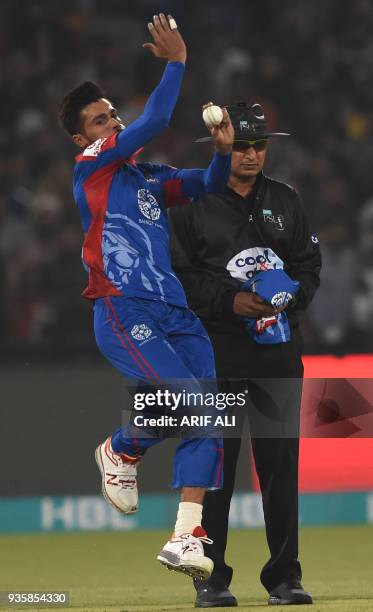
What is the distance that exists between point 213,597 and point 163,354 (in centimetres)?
129

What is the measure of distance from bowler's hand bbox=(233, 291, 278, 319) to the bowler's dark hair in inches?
43.0

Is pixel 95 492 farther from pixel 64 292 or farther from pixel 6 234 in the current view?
pixel 6 234

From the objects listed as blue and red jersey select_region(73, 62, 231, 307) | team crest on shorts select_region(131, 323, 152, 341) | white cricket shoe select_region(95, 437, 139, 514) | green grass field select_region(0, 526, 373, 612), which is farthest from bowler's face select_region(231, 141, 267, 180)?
green grass field select_region(0, 526, 373, 612)

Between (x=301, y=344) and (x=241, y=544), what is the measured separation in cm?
319

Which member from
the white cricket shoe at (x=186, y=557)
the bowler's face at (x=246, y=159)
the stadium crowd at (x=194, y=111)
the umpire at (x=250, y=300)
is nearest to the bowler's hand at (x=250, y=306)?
the umpire at (x=250, y=300)

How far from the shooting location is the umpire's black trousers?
6.81 m

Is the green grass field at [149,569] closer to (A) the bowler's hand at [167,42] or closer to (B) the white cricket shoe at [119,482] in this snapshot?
(B) the white cricket shoe at [119,482]

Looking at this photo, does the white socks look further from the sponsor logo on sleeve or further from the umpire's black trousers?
the sponsor logo on sleeve

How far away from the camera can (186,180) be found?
21.0 ft

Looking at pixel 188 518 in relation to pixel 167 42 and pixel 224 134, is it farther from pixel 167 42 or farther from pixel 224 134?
pixel 167 42

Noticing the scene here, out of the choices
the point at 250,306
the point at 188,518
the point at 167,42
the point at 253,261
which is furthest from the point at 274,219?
the point at 188,518

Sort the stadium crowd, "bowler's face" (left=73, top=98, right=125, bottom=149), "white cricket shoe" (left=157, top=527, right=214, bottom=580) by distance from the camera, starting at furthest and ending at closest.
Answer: the stadium crowd, "bowler's face" (left=73, top=98, right=125, bottom=149), "white cricket shoe" (left=157, top=527, right=214, bottom=580)

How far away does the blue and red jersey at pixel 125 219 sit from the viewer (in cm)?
624

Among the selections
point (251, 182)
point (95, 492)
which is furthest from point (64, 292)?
point (251, 182)
